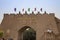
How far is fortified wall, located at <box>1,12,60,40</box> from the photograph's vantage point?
23.5 metres

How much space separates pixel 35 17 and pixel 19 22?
2238 mm

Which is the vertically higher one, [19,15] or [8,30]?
[19,15]

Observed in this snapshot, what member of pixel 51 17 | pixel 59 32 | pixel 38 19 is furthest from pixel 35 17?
pixel 59 32

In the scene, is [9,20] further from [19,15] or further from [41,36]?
[41,36]

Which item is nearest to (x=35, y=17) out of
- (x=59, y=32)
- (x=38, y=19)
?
(x=38, y=19)

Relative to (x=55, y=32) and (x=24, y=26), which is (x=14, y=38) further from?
(x=55, y=32)

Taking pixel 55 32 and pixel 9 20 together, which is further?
pixel 9 20

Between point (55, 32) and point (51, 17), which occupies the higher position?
point (51, 17)

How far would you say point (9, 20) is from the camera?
2514 cm

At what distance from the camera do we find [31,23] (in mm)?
24297

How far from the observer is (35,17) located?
79.3ft

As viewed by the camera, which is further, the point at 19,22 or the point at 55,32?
the point at 19,22

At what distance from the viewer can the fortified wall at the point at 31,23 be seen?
23547 millimetres

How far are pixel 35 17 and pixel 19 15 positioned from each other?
2.15 m
